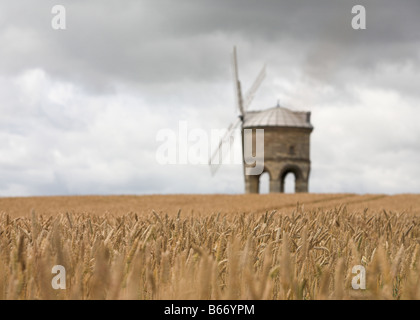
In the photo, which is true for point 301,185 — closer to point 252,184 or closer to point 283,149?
point 283,149

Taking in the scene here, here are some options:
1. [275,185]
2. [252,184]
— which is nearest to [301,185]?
[275,185]

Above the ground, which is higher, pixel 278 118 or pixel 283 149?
pixel 278 118

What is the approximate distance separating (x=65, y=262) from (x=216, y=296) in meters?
0.61

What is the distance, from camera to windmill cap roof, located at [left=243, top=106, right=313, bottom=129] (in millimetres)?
39562

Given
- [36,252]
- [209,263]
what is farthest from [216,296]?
[36,252]

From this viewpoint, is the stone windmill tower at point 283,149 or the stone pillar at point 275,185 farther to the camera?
the stone pillar at point 275,185

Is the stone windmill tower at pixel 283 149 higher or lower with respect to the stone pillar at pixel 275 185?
higher

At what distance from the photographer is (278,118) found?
3994 cm

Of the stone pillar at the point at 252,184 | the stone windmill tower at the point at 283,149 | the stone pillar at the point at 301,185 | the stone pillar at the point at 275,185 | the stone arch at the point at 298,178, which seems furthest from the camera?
the stone pillar at the point at 252,184

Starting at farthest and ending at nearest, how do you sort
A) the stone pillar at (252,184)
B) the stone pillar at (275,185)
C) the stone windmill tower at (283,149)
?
the stone pillar at (252,184) < the stone pillar at (275,185) < the stone windmill tower at (283,149)

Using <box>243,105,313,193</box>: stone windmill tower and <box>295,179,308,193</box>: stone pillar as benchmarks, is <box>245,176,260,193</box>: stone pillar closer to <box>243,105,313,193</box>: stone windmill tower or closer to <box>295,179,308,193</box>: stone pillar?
<box>243,105,313,193</box>: stone windmill tower

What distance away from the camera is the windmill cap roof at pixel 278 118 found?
39562 mm

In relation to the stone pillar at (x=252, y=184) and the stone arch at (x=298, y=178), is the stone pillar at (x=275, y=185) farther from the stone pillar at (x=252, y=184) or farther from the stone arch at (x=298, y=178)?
the stone pillar at (x=252, y=184)
